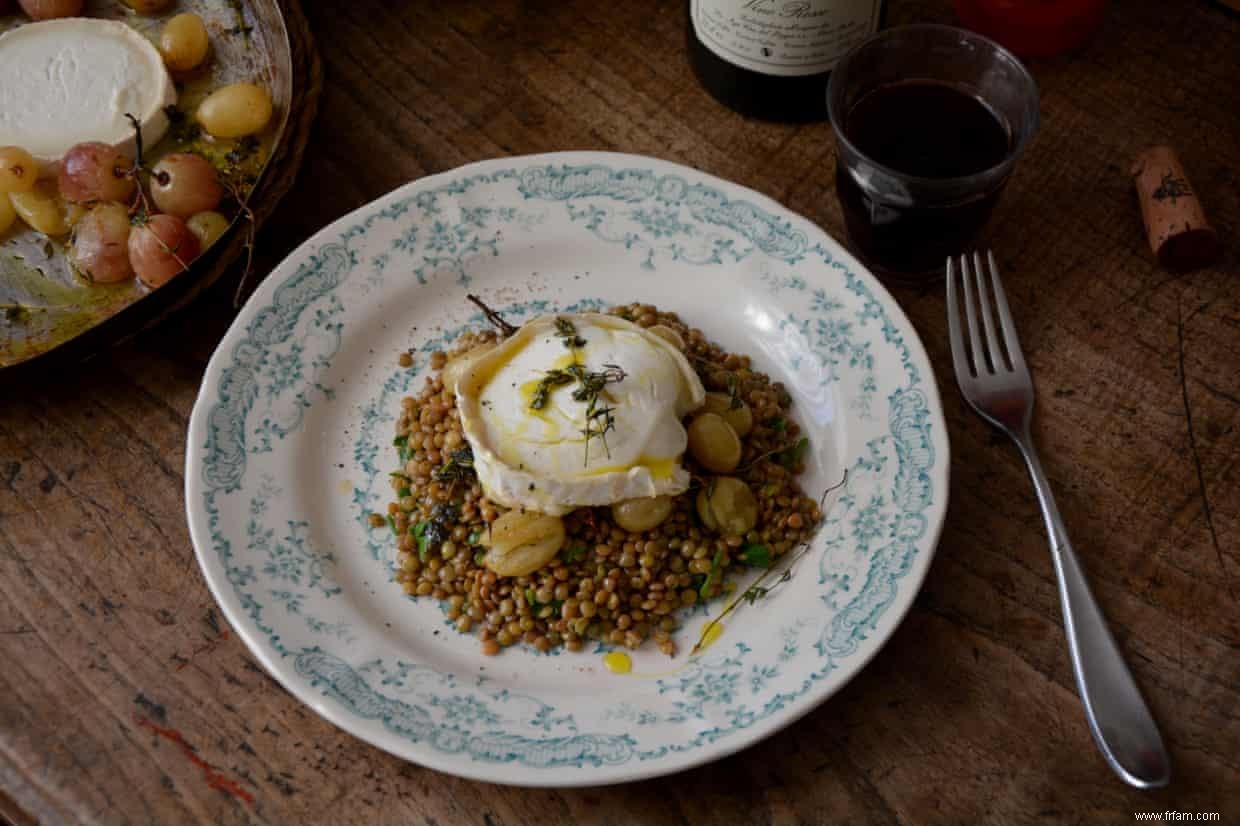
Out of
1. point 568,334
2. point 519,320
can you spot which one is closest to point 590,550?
point 568,334

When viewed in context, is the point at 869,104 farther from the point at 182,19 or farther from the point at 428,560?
the point at 182,19

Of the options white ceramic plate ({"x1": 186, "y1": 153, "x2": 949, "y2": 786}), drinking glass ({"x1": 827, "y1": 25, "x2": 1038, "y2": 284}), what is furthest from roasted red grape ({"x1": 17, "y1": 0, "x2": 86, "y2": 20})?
drinking glass ({"x1": 827, "y1": 25, "x2": 1038, "y2": 284})

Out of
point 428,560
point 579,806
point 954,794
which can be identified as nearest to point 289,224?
point 428,560

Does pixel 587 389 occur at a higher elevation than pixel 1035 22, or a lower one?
lower

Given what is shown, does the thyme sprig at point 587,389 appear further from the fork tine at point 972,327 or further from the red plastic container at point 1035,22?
the red plastic container at point 1035,22

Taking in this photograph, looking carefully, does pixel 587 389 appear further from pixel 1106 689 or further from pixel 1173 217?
pixel 1173 217

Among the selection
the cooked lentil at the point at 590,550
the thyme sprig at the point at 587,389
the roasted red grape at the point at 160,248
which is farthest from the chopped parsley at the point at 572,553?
the roasted red grape at the point at 160,248

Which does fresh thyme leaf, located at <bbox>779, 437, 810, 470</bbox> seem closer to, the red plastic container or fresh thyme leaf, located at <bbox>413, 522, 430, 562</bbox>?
fresh thyme leaf, located at <bbox>413, 522, 430, 562</bbox>
